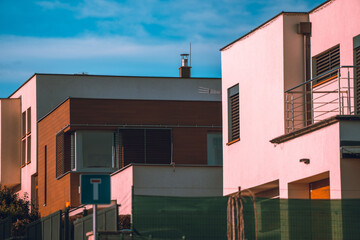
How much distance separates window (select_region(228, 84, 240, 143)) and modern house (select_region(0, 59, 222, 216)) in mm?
3357

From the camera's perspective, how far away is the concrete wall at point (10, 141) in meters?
44.9

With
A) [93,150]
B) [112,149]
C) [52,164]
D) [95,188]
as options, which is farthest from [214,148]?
[95,188]

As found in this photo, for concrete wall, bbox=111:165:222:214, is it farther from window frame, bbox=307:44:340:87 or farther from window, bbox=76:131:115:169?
window frame, bbox=307:44:340:87

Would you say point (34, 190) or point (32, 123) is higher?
point (32, 123)

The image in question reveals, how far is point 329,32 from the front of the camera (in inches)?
854

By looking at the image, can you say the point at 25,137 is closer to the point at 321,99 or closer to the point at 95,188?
the point at 321,99

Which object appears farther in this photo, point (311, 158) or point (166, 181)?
point (166, 181)

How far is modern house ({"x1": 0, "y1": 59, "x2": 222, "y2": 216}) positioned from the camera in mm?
29062

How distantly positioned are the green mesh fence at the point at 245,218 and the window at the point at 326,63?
4.44 m

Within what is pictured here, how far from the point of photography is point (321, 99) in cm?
2150

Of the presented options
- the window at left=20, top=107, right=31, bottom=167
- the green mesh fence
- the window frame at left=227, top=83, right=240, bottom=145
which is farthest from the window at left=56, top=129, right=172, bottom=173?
the green mesh fence

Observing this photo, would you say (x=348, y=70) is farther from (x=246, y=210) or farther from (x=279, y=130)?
(x=246, y=210)

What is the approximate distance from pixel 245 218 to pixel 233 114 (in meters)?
8.15

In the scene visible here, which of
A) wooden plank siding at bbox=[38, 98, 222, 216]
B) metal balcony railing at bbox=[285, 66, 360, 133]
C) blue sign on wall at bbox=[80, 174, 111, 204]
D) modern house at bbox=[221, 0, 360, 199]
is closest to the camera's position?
blue sign on wall at bbox=[80, 174, 111, 204]
